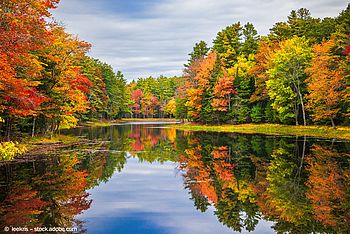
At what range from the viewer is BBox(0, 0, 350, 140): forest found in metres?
17.7

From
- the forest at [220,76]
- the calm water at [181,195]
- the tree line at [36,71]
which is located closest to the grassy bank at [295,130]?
the forest at [220,76]

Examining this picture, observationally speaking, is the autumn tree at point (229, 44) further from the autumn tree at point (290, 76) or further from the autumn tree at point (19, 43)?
the autumn tree at point (19, 43)

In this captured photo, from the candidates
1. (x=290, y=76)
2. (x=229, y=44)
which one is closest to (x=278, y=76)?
(x=290, y=76)

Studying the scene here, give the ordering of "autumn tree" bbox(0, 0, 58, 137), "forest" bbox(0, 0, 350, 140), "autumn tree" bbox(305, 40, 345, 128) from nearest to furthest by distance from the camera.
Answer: "autumn tree" bbox(0, 0, 58, 137), "forest" bbox(0, 0, 350, 140), "autumn tree" bbox(305, 40, 345, 128)

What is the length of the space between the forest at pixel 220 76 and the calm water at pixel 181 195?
4.50m

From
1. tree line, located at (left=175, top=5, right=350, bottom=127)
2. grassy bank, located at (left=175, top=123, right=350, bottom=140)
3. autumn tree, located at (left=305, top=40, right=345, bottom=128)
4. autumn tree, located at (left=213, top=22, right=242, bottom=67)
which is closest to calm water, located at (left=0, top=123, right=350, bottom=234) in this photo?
grassy bank, located at (left=175, top=123, right=350, bottom=140)

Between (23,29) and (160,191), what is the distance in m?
10.8

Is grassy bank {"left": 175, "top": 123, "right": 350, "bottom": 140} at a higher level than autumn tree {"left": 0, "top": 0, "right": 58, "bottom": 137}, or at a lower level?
lower

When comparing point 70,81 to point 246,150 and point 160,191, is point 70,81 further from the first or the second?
point 160,191

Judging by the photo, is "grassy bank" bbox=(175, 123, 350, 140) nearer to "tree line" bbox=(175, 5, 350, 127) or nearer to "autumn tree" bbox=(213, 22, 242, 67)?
"tree line" bbox=(175, 5, 350, 127)

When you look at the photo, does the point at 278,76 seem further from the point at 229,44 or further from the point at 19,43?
the point at 19,43

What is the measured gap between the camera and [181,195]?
11844mm

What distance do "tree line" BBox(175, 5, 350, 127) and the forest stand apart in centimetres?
12

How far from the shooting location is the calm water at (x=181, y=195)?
8609 mm
